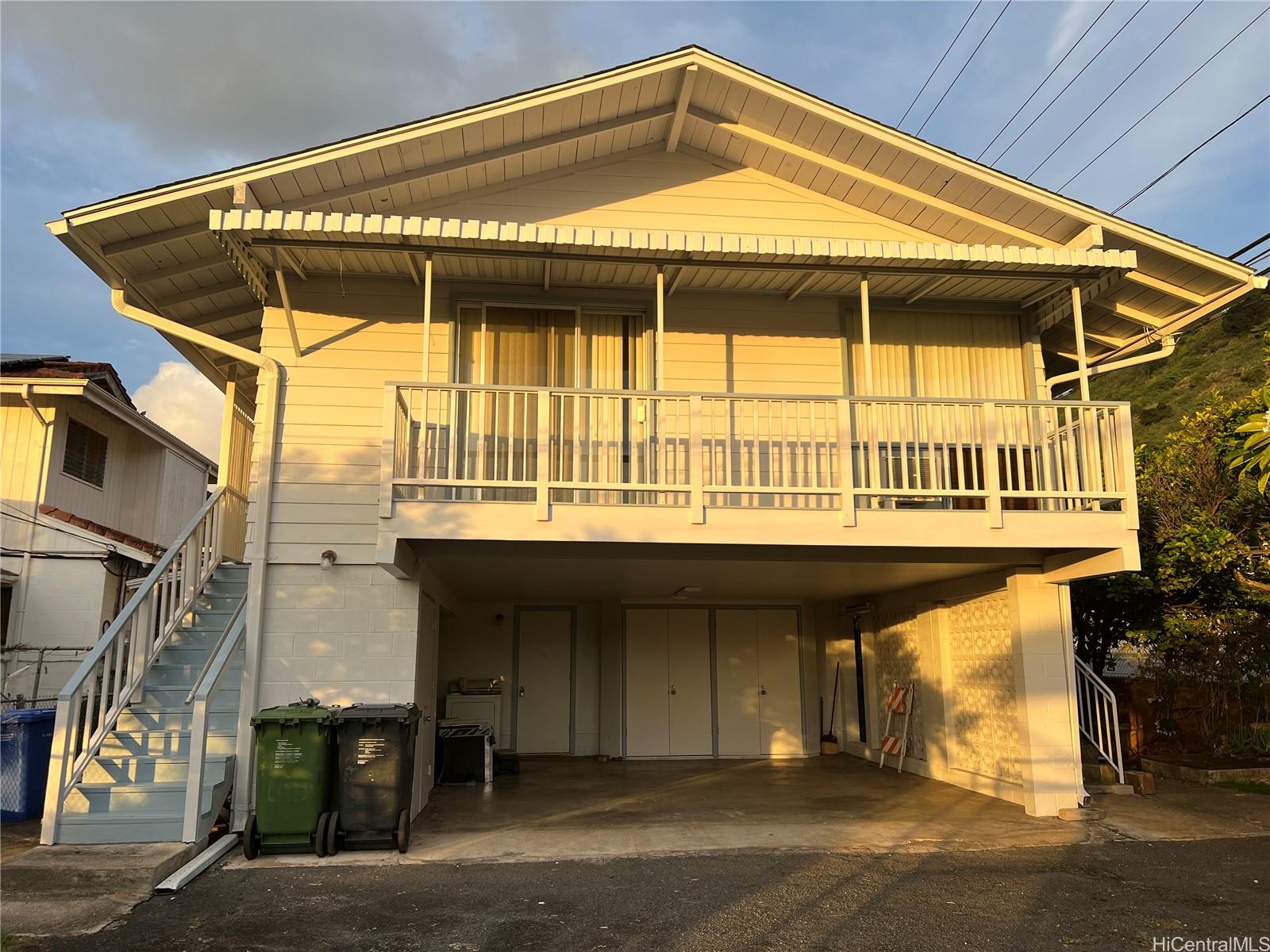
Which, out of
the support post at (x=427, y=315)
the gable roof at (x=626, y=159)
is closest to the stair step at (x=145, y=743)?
the support post at (x=427, y=315)

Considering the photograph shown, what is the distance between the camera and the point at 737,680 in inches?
518

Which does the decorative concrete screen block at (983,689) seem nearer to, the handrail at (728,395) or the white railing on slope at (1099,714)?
the white railing on slope at (1099,714)

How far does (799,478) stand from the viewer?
7641mm

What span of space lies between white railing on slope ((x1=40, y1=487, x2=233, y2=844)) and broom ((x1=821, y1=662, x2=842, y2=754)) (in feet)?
28.2

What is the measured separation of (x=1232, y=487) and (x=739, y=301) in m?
6.24

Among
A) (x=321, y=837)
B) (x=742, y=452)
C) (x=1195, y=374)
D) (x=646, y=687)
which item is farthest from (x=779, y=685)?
(x=1195, y=374)

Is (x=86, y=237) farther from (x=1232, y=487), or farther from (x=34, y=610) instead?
(x=1232, y=487)

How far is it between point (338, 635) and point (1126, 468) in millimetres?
7112

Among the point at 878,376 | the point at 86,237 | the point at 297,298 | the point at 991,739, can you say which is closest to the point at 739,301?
the point at 878,376

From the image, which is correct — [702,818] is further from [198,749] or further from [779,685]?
[779,685]

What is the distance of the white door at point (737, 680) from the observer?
13.0m

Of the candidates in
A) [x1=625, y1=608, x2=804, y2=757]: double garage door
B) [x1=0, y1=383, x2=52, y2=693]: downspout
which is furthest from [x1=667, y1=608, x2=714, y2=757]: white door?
[x1=0, y1=383, x2=52, y2=693]: downspout

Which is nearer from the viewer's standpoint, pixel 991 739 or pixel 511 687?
pixel 991 739

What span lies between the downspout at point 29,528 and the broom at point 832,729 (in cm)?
1149
